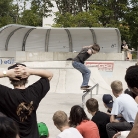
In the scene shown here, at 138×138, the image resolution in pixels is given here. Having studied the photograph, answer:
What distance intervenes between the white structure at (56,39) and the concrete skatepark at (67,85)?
14.7 ft

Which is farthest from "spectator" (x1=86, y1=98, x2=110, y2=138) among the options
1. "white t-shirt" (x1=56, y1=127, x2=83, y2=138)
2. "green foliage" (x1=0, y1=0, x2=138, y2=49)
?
"green foliage" (x1=0, y1=0, x2=138, y2=49)

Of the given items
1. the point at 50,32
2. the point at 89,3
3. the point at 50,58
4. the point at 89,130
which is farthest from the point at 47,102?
the point at 89,3

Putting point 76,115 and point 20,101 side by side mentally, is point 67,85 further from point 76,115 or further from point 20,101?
point 20,101

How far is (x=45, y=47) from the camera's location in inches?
1070

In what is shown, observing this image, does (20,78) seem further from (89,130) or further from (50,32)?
(50,32)

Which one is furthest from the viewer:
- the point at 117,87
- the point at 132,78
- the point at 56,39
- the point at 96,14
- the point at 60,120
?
the point at 96,14

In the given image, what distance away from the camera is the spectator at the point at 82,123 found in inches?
195

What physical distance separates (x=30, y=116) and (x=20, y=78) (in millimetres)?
400

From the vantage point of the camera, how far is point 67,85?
15156 mm

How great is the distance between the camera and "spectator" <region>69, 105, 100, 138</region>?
495 centimetres

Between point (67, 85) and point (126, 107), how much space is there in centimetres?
993

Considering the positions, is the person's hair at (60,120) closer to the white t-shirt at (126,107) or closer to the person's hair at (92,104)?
the white t-shirt at (126,107)

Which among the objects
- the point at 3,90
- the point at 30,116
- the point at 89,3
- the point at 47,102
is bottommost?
the point at 47,102

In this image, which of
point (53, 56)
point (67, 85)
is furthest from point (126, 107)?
point (53, 56)
